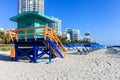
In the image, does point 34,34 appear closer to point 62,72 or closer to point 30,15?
point 30,15

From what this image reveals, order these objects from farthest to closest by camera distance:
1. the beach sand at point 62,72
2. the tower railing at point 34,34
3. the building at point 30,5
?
the building at point 30,5 → the tower railing at point 34,34 → the beach sand at point 62,72

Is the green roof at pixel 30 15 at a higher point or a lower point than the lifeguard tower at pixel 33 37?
higher

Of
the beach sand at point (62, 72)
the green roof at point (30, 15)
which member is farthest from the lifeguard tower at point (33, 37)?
the beach sand at point (62, 72)

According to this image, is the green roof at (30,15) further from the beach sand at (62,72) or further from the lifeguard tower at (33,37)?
the beach sand at (62,72)

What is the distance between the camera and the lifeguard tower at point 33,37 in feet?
39.4

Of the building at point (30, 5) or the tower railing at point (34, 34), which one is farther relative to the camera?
the building at point (30, 5)

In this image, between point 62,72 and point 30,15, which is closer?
point 62,72

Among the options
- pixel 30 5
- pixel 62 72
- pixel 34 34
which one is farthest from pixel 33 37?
pixel 30 5

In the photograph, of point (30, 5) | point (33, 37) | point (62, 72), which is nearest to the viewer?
point (62, 72)

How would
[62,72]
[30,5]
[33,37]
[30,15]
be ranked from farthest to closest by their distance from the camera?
1. [30,5]
2. [30,15]
3. [33,37]
4. [62,72]

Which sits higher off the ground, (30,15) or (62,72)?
(30,15)

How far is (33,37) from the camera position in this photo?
12492 mm

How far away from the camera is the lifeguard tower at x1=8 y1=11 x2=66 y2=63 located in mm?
12008

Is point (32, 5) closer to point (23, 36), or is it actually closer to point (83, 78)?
point (23, 36)
